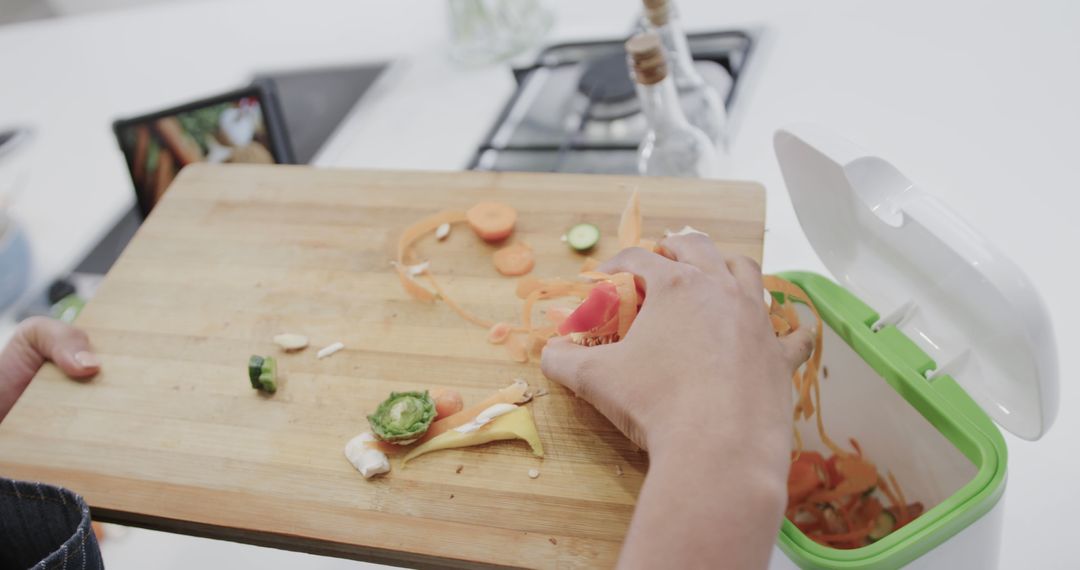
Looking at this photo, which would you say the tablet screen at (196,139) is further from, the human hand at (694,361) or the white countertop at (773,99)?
the human hand at (694,361)

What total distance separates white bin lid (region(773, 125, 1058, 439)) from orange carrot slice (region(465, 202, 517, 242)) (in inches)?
11.5

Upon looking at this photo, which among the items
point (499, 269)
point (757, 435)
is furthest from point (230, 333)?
point (757, 435)

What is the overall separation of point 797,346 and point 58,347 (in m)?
0.75

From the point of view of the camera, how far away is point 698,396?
0.74m

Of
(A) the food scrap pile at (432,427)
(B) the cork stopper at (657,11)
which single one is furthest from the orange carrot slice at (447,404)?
(B) the cork stopper at (657,11)

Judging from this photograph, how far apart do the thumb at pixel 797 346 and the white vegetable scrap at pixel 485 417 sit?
0.79ft

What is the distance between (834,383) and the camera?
39.4 inches

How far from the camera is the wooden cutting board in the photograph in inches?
31.4

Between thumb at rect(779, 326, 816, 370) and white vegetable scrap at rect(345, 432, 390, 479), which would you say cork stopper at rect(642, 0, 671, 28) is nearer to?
thumb at rect(779, 326, 816, 370)

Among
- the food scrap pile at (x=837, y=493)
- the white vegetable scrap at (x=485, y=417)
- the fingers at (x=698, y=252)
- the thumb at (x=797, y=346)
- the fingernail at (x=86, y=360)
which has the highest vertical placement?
the fingers at (x=698, y=252)

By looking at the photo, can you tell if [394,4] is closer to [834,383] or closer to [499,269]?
[499,269]

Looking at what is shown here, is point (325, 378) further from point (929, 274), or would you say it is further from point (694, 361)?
point (929, 274)

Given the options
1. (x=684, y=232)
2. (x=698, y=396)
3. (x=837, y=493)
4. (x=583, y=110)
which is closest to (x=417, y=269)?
(x=684, y=232)

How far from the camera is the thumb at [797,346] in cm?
81
